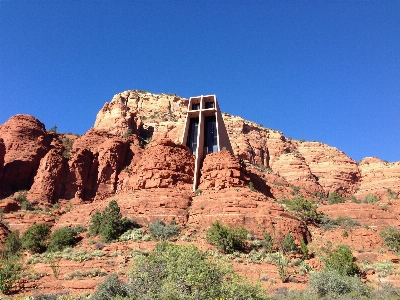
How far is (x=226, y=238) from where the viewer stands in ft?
74.2

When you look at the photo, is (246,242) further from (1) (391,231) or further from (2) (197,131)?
(2) (197,131)

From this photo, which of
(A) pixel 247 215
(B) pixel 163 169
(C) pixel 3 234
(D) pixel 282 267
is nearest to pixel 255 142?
(B) pixel 163 169

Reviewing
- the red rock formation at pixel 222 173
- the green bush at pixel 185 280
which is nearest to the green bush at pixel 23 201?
the red rock formation at pixel 222 173

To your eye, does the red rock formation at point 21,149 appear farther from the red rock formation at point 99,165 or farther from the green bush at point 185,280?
the green bush at point 185,280

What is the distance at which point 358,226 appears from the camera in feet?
95.1

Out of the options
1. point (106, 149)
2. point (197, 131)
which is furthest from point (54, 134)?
point (197, 131)

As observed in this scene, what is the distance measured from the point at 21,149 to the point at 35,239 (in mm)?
24382

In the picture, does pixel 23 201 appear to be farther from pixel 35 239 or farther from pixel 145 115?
pixel 145 115

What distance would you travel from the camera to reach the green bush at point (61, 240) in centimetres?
2381

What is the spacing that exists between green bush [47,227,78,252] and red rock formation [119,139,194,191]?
8646mm

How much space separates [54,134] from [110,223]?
3339cm

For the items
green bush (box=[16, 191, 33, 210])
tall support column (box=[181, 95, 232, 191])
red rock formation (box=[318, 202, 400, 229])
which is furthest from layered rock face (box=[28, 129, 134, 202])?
red rock formation (box=[318, 202, 400, 229])

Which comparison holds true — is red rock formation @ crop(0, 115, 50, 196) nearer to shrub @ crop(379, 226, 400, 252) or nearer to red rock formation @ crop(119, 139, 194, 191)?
red rock formation @ crop(119, 139, 194, 191)

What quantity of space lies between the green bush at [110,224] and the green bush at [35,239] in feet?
11.1
